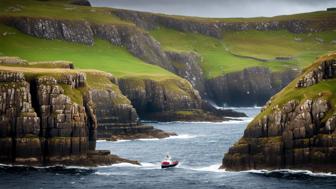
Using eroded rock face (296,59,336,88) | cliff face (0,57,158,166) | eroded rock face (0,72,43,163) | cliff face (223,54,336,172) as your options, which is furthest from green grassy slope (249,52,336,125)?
eroded rock face (0,72,43,163)

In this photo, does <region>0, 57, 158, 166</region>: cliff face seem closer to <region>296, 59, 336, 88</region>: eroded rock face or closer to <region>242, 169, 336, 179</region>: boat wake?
<region>242, 169, 336, 179</region>: boat wake

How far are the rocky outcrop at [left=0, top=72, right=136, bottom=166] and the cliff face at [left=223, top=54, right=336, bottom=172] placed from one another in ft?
89.4

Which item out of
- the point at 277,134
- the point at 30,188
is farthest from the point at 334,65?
the point at 30,188

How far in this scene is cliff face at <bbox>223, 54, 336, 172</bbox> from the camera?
473 ft

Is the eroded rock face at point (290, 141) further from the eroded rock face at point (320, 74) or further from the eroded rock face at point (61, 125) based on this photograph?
the eroded rock face at point (61, 125)

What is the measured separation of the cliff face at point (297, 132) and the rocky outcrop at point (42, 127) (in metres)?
27.3

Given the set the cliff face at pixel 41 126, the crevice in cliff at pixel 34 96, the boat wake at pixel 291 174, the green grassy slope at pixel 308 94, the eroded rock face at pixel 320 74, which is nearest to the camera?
the boat wake at pixel 291 174

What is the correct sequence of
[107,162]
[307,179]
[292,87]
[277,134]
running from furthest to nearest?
1. [107,162]
2. [292,87]
3. [277,134]
4. [307,179]

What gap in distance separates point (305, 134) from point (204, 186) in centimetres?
1826

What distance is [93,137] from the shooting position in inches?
6954

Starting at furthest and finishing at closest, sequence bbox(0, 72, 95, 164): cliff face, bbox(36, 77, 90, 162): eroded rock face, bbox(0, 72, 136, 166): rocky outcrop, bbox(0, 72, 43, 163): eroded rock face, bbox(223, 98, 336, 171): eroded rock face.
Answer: bbox(36, 77, 90, 162): eroded rock face → bbox(0, 72, 136, 166): rocky outcrop → bbox(0, 72, 95, 164): cliff face → bbox(0, 72, 43, 163): eroded rock face → bbox(223, 98, 336, 171): eroded rock face

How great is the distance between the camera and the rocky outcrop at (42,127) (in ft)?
538

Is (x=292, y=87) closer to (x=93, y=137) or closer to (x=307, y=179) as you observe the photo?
(x=307, y=179)

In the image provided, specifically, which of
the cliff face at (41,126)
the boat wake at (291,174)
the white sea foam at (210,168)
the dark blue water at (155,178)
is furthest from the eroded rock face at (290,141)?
the cliff face at (41,126)
